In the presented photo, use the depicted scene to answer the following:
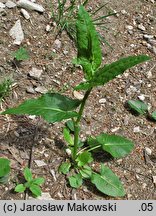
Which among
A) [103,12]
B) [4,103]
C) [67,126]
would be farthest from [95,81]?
[103,12]

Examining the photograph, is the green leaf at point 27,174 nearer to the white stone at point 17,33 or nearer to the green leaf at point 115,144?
the green leaf at point 115,144

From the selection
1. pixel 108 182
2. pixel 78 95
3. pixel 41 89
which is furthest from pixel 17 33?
pixel 108 182

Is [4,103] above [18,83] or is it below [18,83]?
below

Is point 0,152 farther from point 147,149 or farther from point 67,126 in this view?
point 147,149

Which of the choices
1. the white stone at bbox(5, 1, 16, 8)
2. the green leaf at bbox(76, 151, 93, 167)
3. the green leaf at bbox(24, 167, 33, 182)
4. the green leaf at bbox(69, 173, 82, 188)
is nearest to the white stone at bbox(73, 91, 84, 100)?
the green leaf at bbox(76, 151, 93, 167)

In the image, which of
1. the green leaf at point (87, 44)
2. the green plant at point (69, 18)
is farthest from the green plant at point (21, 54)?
the green leaf at point (87, 44)
